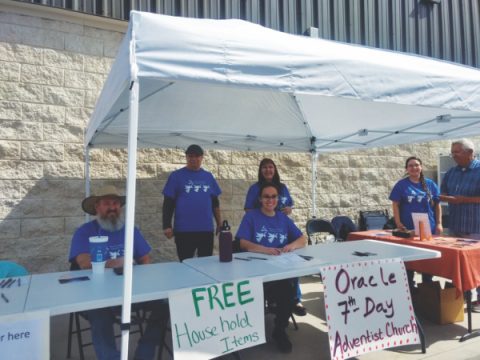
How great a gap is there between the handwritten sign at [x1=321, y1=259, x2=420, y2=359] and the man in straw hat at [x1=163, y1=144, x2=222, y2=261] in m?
1.68

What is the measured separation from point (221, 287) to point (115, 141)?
2.62m

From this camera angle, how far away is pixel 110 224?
2.78 metres

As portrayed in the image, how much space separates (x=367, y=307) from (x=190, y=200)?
75.7 inches

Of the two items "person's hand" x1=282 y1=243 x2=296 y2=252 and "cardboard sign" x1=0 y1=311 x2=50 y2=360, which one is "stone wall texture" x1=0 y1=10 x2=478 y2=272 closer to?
"person's hand" x1=282 y1=243 x2=296 y2=252

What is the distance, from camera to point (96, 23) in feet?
15.4

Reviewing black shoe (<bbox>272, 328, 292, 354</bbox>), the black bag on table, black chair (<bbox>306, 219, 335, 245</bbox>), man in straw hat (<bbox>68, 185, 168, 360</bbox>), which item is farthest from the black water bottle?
the black bag on table

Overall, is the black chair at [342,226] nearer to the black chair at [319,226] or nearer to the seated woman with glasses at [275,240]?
the black chair at [319,226]

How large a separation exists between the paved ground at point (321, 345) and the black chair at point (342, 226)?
2224 millimetres

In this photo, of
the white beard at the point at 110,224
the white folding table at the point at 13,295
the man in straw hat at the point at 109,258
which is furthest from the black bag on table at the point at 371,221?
the white folding table at the point at 13,295

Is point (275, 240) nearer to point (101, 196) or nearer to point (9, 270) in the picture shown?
point (101, 196)

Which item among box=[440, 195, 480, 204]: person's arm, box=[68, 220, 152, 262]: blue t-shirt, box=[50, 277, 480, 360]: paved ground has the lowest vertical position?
box=[50, 277, 480, 360]: paved ground

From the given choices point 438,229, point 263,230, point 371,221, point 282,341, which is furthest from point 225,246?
point 371,221

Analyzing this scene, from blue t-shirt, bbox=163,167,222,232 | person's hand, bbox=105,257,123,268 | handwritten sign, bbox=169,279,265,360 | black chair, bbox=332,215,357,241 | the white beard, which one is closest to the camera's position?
handwritten sign, bbox=169,279,265,360

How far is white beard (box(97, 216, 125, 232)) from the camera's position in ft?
9.01
